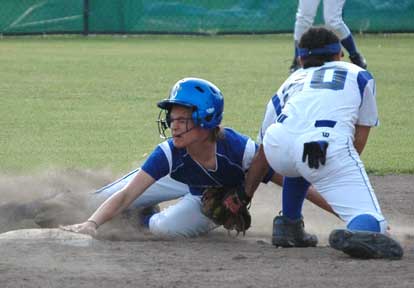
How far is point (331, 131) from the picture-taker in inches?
216

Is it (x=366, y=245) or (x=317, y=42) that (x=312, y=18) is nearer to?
(x=317, y=42)

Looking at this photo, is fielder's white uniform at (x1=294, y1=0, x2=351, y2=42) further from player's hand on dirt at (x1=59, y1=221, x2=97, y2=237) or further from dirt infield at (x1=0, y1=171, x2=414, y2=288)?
player's hand on dirt at (x1=59, y1=221, x2=97, y2=237)

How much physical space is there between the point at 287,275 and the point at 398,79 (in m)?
9.69

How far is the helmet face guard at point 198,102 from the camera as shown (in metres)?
5.75

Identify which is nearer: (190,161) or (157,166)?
(157,166)

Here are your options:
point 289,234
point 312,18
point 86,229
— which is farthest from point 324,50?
point 312,18

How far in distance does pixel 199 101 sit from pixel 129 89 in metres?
7.20

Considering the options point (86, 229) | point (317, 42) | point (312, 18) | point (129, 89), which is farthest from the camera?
point (129, 89)

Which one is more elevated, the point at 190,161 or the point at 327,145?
the point at 327,145

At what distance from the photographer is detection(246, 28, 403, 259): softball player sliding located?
5.31 meters

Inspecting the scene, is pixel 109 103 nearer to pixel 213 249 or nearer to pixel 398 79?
pixel 398 79

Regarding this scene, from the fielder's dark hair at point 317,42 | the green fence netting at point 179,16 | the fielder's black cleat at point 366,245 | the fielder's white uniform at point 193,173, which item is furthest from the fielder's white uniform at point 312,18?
the green fence netting at point 179,16

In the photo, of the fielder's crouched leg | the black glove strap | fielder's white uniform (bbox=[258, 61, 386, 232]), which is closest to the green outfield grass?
the fielder's crouched leg

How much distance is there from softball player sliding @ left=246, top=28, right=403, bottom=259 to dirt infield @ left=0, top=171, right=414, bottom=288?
121 millimetres
